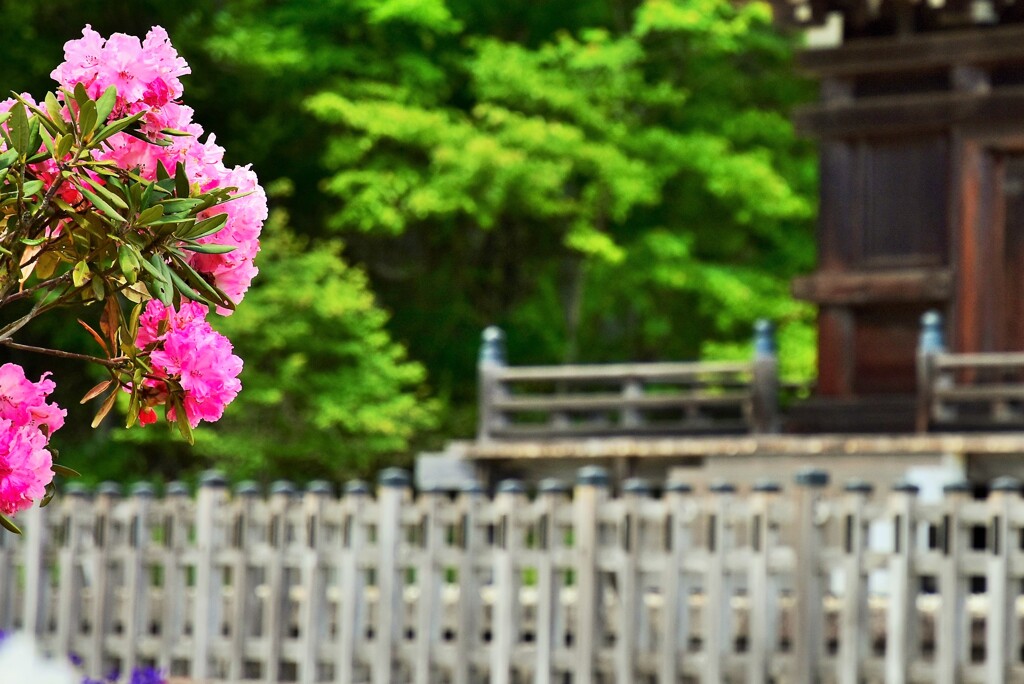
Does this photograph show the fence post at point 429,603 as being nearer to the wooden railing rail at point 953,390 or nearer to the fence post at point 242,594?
the fence post at point 242,594

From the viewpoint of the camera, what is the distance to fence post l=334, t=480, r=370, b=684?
41.6 feet

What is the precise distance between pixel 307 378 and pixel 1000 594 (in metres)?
12.0

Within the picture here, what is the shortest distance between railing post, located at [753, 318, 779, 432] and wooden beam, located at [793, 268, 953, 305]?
57cm

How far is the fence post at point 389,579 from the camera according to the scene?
1253 centimetres

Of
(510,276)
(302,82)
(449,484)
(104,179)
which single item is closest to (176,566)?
(449,484)

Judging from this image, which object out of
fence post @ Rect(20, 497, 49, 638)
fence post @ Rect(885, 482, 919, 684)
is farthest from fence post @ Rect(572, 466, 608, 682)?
fence post @ Rect(20, 497, 49, 638)

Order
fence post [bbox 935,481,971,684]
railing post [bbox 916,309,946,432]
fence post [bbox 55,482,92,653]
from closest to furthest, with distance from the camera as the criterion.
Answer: fence post [bbox 935,481,971,684], fence post [bbox 55,482,92,653], railing post [bbox 916,309,946,432]

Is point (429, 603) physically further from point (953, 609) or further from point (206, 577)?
point (953, 609)

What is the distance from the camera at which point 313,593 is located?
42.2ft

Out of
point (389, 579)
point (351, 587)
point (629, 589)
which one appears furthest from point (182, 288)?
point (351, 587)

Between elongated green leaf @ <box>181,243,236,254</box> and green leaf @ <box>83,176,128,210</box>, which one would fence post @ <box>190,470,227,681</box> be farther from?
green leaf @ <box>83,176,128,210</box>

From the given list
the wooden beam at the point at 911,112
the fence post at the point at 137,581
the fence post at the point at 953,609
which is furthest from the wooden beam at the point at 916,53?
the fence post at the point at 137,581

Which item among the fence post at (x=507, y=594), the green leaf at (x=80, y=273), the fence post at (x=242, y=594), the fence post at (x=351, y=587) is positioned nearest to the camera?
the green leaf at (x=80, y=273)

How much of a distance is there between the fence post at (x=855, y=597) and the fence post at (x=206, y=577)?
458cm
